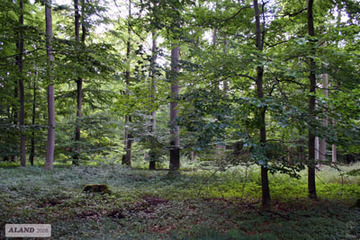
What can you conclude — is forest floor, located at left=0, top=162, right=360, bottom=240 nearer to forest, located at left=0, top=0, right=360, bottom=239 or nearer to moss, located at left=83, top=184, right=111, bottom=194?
forest, located at left=0, top=0, right=360, bottom=239

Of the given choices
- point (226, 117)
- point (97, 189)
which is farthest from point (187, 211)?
point (97, 189)

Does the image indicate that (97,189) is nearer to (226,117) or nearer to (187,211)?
(187,211)

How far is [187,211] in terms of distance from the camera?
264 inches

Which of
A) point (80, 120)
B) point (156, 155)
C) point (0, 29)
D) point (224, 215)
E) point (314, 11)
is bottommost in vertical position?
point (224, 215)

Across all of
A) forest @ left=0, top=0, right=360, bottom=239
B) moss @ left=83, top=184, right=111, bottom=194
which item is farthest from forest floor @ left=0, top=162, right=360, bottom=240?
moss @ left=83, top=184, right=111, bottom=194

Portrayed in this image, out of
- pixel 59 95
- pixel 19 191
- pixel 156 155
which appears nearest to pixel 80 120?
pixel 59 95

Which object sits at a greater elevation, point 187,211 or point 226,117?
point 226,117

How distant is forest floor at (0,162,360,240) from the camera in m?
A: 5.20

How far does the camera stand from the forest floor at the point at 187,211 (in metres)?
5.20

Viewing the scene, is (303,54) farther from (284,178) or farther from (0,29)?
(0,29)

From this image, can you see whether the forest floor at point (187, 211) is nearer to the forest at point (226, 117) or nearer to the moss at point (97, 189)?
the forest at point (226, 117)

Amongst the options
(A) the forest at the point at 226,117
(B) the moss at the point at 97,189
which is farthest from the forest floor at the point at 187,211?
(B) the moss at the point at 97,189

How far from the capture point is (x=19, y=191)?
760cm

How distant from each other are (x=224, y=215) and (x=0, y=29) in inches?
293
